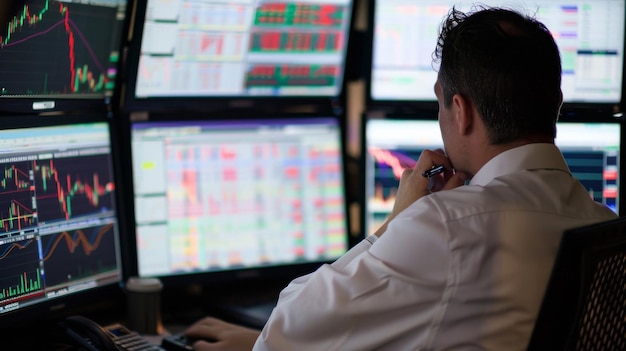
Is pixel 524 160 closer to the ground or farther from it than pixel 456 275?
farther from it

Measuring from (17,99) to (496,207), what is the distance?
106 centimetres

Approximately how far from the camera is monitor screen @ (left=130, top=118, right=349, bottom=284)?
2035mm

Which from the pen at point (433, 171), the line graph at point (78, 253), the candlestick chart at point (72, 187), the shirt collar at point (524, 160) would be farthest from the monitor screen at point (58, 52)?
the shirt collar at point (524, 160)

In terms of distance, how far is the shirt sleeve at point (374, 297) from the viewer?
124 centimetres

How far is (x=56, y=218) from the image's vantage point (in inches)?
70.7

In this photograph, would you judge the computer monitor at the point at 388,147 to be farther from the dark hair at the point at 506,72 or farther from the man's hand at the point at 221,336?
the dark hair at the point at 506,72

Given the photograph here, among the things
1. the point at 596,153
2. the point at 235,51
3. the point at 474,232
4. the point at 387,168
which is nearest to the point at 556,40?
the point at 596,153

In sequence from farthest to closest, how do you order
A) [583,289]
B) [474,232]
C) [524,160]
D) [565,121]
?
[565,121]
[524,160]
[474,232]
[583,289]

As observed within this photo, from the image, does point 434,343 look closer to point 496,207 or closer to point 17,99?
point 496,207

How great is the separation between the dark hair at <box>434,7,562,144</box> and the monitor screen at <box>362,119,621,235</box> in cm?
92

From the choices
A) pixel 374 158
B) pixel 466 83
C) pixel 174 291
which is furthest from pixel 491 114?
pixel 174 291

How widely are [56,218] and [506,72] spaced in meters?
1.03

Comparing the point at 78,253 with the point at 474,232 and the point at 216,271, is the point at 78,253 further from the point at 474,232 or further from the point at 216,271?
the point at 474,232

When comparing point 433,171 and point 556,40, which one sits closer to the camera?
point 433,171
